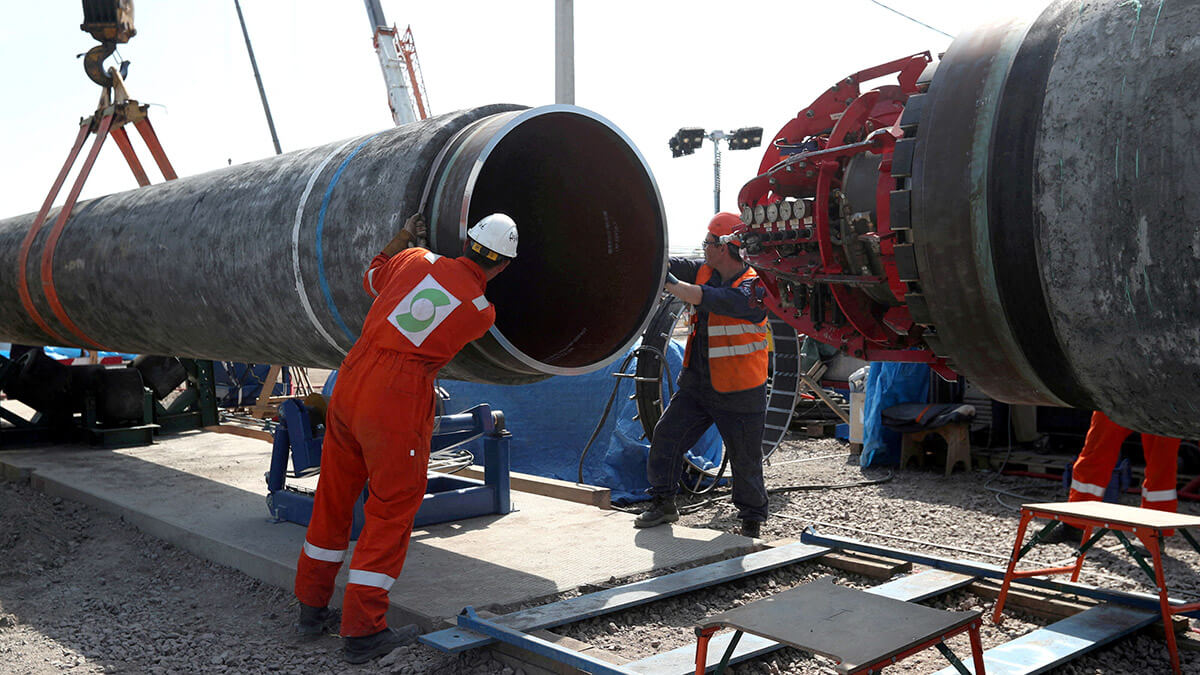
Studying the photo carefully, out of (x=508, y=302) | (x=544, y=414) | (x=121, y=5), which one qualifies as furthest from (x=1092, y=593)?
(x=121, y=5)

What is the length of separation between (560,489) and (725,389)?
1.38 meters

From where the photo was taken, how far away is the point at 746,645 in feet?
10.7

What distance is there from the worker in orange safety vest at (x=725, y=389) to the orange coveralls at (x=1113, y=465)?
1626mm

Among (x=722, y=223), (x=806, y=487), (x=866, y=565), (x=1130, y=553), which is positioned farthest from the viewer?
(x=806, y=487)

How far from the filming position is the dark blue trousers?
5.09 m

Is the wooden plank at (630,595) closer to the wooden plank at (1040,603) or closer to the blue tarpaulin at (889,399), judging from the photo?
the wooden plank at (1040,603)

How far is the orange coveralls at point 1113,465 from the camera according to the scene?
4535 mm

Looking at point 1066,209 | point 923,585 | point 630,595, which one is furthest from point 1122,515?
point 1066,209

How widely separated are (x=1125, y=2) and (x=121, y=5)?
572cm

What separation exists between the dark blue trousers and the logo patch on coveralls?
7.52 feet

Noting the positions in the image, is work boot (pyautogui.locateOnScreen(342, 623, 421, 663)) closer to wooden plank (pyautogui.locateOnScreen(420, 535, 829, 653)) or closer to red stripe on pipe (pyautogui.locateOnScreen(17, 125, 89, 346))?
wooden plank (pyautogui.locateOnScreen(420, 535, 829, 653))

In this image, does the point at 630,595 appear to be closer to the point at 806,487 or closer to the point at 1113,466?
the point at 1113,466

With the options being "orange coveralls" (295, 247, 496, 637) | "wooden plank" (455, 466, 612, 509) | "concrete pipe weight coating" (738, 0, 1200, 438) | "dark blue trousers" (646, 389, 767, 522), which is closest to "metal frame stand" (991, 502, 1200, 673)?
"dark blue trousers" (646, 389, 767, 522)

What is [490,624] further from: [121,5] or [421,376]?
[121,5]
